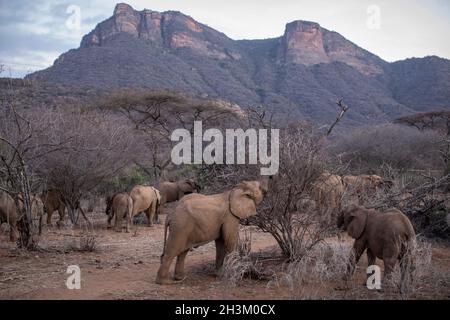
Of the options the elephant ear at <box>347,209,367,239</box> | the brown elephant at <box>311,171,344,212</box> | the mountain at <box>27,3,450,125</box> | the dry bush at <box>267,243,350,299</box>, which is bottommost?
the dry bush at <box>267,243,350,299</box>

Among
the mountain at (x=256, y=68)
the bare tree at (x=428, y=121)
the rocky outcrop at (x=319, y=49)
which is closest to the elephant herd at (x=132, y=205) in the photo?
the bare tree at (x=428, y=121)

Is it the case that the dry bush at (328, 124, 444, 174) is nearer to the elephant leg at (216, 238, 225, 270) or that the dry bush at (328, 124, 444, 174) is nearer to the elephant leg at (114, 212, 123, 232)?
the elephant leg at (114, 212, 123, 232)

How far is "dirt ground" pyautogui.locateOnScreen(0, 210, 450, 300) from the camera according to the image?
653 centimetres

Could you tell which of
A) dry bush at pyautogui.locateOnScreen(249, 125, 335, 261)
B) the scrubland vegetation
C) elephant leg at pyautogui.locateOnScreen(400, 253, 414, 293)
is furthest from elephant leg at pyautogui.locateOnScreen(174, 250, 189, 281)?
elephant leg at pyautogui.locateOnScreen(400, 253, 414, 293)

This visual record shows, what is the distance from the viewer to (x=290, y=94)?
2606 inches

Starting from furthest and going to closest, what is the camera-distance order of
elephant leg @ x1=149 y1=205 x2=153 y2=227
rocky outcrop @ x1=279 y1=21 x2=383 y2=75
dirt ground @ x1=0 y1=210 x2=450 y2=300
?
rocky outcrop @ x1=279 y1=21 x2=383 y2=75 → elephant leg @ x1=149 y1=205 x2=153 y2=227 → dirt ground @ x1=0 y1=210 x2=450 y2=300

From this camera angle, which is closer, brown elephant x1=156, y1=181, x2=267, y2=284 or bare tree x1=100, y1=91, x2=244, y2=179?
brown elephant x1=156, y1=181, x2=267, y2=284

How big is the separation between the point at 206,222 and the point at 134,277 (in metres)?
1.49

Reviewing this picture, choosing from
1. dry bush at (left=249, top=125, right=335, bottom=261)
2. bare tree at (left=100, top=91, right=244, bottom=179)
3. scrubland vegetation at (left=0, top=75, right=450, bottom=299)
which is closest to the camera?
scrubland vegetation at (left=0, top=75, right=450, bottom=299)

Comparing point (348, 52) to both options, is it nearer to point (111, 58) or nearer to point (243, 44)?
point (243, 44)

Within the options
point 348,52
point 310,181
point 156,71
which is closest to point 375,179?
point 310,181

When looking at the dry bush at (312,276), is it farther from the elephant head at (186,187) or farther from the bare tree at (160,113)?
the bare tree at (160,113)

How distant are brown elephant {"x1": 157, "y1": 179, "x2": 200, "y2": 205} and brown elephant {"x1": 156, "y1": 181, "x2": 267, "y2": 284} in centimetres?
975

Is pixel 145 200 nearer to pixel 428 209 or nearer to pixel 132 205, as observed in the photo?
pixel 132 205
